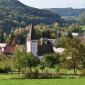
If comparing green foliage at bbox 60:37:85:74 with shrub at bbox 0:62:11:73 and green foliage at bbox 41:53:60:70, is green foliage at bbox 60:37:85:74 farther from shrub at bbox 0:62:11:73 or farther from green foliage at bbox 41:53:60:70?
shrub at bbox 0:62:11:73

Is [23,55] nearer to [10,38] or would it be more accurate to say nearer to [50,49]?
[50,49]

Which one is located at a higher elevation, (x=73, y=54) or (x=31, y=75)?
(x=73, y=54)

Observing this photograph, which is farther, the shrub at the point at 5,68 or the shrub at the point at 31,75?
the shrub at the point at 5,68

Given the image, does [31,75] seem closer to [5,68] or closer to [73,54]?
[73,54]

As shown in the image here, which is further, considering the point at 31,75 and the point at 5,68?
the point at 5,68

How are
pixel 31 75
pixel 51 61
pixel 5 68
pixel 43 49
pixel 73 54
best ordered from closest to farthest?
1. pixel 31 75
2. pixel 73 54
3. pixel 5 68
4. pixel 51 61
5. pixel 43 49

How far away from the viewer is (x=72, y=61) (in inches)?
1481

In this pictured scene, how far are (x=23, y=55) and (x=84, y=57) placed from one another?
9535mm

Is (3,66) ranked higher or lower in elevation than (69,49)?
lower

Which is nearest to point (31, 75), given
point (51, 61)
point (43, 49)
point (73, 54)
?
point (73, 54)

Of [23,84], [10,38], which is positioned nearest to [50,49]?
[23,84]

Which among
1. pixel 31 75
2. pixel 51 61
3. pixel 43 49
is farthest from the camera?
pixel 43 49

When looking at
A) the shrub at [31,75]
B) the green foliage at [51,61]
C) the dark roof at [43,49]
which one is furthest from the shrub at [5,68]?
the dark roof at [43,49]

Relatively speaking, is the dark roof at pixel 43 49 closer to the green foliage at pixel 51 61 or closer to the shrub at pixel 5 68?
the green foliage at pixel 51 61
